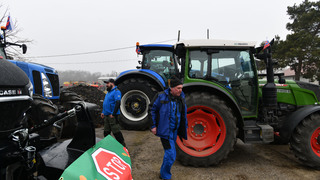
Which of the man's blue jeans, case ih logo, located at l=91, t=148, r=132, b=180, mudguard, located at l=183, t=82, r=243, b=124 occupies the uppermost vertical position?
mudguard, located at l=183, t=82, r=243, b=124

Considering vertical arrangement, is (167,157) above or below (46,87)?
below

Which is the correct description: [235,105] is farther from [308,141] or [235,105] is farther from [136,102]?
[136,102]

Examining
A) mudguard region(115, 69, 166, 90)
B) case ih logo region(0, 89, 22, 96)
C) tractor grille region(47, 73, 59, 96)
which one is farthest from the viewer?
mudguard region(115, 69, 166, 90)

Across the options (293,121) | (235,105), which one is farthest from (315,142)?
(235,105)

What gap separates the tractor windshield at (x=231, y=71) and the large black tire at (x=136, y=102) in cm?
238

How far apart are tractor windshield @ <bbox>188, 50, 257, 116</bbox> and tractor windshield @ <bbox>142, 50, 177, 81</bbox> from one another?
8.73 feet

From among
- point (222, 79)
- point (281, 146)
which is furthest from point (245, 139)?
point (281, 146)

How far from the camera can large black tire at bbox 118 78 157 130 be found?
18.9ft

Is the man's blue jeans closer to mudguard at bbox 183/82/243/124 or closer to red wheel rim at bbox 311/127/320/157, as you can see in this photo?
mudguard at bbox 183/82/243/124

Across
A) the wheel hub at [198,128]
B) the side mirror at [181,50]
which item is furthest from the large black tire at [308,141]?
the side mirror at [181,50]

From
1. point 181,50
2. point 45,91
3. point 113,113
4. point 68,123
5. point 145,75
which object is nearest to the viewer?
point 181,50

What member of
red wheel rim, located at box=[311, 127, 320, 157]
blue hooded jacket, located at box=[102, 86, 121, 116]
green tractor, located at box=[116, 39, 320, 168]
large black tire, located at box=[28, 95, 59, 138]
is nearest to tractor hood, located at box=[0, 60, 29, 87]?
large black tire, located at box=[28, 95, 59, 138]

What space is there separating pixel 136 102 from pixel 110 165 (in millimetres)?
4495

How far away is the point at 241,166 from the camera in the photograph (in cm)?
330
